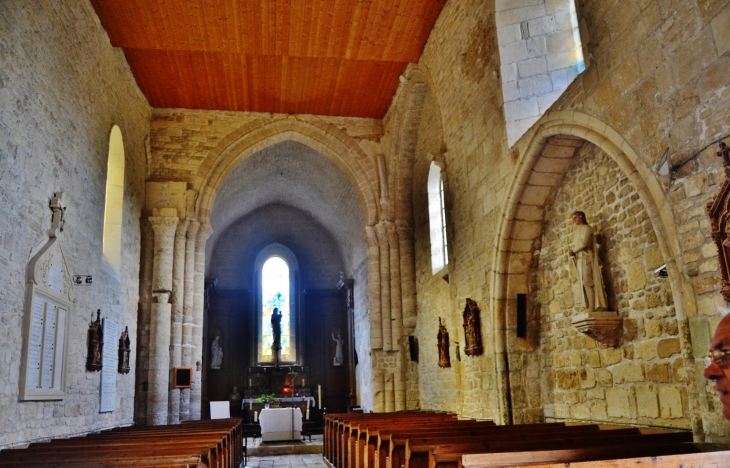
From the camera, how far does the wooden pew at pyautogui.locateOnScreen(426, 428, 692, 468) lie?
15.1 feet

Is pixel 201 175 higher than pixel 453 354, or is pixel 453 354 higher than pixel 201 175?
pixel 201 175

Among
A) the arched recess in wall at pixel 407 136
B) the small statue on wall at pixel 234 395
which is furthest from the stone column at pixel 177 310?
the small statue on wall at pixel 234 395

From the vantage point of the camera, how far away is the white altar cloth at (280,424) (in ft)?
49.9

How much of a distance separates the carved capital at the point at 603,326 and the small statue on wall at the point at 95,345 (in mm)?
6965

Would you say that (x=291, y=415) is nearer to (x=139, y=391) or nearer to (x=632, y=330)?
(x=139, y=391)

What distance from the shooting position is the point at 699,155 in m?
4.95

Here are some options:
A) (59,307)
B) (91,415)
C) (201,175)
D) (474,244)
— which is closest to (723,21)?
(474,244)

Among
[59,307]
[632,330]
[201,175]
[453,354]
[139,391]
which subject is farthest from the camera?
[201,175]

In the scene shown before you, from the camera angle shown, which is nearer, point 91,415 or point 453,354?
point 91,415

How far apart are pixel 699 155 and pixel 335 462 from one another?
7.72 metres

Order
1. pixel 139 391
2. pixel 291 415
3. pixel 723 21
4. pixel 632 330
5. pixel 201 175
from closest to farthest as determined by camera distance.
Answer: pixel 723 21 < pixel 632 330 < pixel 139 391 < pixel 201 175 < pixel 291 415

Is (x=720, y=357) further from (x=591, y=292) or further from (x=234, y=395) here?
(x=234, y=395)

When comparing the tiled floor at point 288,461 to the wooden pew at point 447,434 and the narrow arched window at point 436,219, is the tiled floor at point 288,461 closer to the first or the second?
the narrow arched window at point 436,219

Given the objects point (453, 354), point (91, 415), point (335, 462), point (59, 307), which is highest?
point (59, 307)
